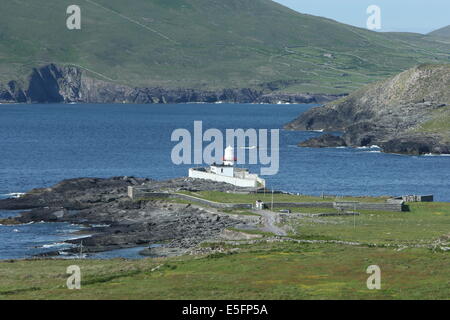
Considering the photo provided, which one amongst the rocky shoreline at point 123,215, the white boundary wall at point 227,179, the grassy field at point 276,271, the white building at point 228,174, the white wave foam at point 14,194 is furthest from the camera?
the white wave foam at point 14,194

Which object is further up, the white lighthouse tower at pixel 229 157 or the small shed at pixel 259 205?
the white lighthouse tower at pixel 229 157

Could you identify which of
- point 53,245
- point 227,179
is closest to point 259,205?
point 53,245

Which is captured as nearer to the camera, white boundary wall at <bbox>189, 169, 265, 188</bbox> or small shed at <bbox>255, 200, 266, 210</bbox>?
small shed at <bbox>255, 200, 266, 210</bbox>

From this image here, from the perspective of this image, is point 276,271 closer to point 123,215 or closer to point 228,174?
point 123,215

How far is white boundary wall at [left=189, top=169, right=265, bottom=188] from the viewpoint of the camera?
115 meters

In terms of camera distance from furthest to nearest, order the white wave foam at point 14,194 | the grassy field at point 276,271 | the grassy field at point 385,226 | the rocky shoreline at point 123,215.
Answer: the white wave foam at point 14,194 < the rocky shoreline at point 123,215 < the grassy field at point 385,226 < the grassy field at point 276,271

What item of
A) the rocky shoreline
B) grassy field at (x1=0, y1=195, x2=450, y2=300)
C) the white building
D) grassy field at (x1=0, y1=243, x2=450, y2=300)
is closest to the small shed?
the rocky shoreline

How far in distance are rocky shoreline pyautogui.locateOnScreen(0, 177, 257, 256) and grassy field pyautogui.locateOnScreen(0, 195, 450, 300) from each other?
883 cm

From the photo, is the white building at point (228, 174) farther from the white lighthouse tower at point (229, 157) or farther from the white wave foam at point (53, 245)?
the white wave foam at point (53, 245)

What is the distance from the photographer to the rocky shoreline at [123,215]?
86938 millimetres

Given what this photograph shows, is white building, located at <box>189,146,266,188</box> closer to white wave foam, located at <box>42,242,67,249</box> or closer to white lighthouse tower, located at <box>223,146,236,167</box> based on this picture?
white lighthouse tower, located at <box>223,146,236,167</box>

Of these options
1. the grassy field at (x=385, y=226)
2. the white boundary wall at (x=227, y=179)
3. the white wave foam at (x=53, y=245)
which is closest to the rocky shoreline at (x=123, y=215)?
the white wave foam at (x=53, y=245)

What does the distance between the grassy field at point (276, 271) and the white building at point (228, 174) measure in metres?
32.9

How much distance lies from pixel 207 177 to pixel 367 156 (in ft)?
221
